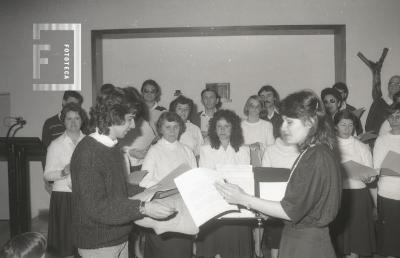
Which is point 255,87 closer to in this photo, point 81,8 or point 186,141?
point 186,141

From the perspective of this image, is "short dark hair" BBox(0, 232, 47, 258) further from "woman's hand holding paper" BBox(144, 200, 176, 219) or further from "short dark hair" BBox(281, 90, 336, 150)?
"short dark hair" BBox(281, 90, 336, 150)

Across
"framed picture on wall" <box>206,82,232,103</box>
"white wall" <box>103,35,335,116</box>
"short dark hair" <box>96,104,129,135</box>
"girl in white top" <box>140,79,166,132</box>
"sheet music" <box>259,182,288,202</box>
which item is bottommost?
"sheet music" <box>259,182,288,202</box>

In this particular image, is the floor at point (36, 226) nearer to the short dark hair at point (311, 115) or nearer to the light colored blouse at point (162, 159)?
the light colored blouse at point (162, 159)

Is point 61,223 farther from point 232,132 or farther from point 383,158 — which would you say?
point 383,158

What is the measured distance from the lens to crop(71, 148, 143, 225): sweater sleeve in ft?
5.71

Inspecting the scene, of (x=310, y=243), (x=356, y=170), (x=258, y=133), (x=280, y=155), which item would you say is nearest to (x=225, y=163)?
(x=280, y=155)

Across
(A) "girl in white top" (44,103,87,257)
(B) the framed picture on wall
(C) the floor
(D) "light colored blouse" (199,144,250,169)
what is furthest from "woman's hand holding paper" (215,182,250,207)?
(B) the framed picture on wall

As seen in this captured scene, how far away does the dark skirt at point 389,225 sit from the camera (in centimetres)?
351

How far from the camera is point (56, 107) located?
17.7 feet

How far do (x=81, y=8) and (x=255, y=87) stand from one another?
274 centimetres

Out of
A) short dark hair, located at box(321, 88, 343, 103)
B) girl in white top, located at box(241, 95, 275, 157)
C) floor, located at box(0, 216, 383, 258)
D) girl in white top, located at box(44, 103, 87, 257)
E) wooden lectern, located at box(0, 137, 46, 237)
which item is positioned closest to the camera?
girl in white top, located at box(44, 103, 87, 257)

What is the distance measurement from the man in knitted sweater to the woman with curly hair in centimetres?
151

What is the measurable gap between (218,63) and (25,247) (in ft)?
15.5

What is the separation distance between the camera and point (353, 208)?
3523 mm
